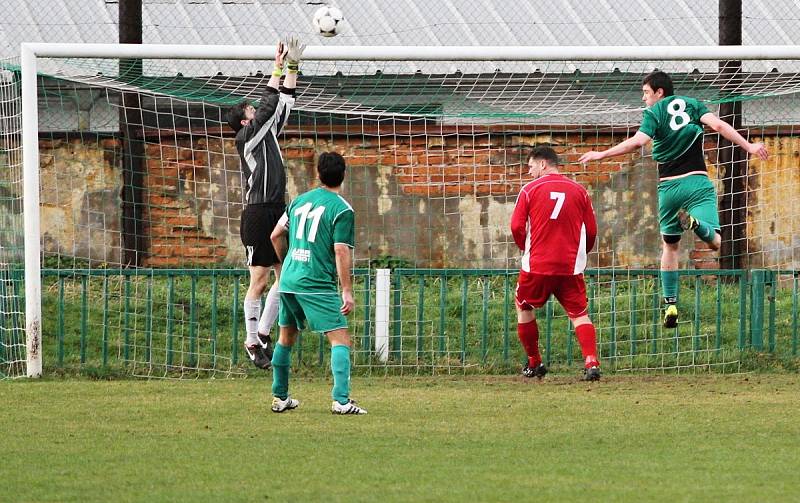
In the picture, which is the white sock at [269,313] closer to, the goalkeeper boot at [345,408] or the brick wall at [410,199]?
the goalkeeper boot at [345,408]

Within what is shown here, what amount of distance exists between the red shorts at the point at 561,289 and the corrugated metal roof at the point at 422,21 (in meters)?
9.74

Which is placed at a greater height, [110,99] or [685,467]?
[110,99]

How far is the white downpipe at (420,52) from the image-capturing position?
11.2 m

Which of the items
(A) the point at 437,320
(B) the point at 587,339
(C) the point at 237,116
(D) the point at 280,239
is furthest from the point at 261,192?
(A) the point at 437,320

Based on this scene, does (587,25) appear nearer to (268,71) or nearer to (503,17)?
(503,17)

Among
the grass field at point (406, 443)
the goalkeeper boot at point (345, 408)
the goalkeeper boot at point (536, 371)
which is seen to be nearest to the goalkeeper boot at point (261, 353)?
the grass field at point (406, 443)

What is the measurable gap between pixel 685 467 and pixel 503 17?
47.6ft

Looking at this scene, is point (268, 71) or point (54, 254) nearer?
point (54, 254)

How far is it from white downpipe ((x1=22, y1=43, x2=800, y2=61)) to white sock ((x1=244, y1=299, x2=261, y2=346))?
2.11 metres

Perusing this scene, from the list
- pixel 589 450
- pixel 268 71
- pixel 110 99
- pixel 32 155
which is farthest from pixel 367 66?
pixel 589 450

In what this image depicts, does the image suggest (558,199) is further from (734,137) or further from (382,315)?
(382,315)

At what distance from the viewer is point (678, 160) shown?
10.7 m

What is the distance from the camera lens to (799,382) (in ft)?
35.9

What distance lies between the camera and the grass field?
6094mm
